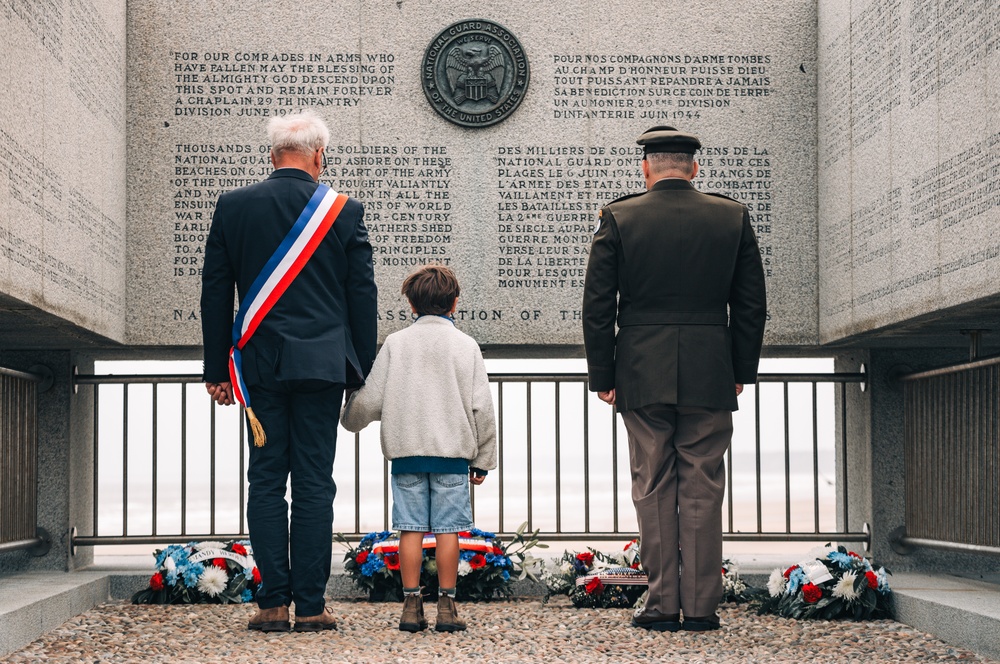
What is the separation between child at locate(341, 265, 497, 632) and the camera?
484 cm

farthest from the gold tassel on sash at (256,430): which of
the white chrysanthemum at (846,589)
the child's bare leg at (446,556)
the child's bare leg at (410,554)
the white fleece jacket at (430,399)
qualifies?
the white chrysanthemum at (846,589)

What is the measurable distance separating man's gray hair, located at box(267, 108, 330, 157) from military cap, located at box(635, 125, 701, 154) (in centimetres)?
129

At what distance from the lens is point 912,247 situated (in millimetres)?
5840

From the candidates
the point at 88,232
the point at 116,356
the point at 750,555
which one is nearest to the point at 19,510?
the point at 116,356

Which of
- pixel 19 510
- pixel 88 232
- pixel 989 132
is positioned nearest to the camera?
pixel 989 132

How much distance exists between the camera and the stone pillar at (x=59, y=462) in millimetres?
6992

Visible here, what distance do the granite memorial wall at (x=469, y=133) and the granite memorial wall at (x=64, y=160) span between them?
11.2 inches

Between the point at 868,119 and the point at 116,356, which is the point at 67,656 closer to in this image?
the point at 116,356

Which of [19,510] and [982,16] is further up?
[982,16]

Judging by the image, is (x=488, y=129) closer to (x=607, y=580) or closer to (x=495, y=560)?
(x=495, y=560)

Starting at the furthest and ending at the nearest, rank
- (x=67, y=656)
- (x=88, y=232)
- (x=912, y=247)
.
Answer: (x=88, y=232), (x=912, y=247), (x=67, y=656)

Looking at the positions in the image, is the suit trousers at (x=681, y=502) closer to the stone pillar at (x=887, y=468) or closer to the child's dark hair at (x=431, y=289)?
the child's dark hair at (x=431, y=289)

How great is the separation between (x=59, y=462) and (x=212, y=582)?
5.18 feet

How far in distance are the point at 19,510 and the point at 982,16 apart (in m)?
5.26
